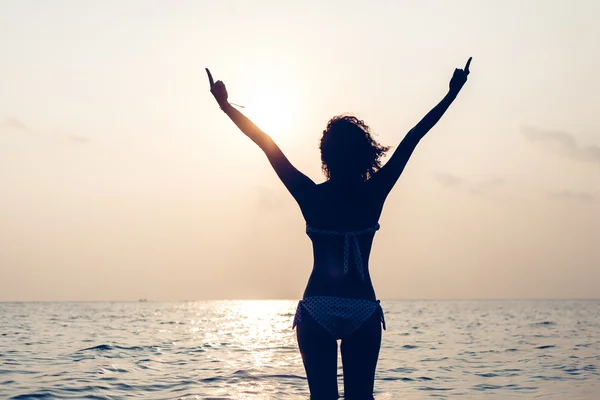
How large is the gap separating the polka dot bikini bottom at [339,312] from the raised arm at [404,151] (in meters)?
0.65

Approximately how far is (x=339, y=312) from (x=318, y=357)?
0.92ft

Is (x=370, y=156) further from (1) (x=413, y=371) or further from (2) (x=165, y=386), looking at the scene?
(1) (x=413, y=371)

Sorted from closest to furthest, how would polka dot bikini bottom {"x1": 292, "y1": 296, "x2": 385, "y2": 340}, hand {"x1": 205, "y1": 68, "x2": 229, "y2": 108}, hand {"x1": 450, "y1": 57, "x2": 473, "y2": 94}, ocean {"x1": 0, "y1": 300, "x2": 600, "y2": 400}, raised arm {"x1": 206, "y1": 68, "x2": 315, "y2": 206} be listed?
polka dot bikini bottom {"x1": 292, "y1": 296, "x2": 385, "y2": 340}, raised arm {"x1": 206, "y1": 68, "x2": 315, "y2": 206}, hand {"x1": 205, "y1": 68, "x2": 229, "y2": 108}, hand {"x1": 450, "y1": 57, "x2": 473, "y2": 94}, ocean {"x1": 0, "y1": 300, "x2": 600, "y2": 400}

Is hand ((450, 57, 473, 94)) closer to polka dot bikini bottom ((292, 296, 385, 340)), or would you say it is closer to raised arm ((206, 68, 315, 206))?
raised arm ((206, 68, 315, 206))

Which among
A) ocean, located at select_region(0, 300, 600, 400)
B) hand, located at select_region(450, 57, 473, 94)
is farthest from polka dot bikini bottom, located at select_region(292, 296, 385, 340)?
ocean, located at select_region(0, 300, 600, 400)

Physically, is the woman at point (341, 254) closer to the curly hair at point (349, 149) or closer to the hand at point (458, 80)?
the curly hair at point (349, 149)

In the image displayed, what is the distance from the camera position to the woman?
12.5 ft

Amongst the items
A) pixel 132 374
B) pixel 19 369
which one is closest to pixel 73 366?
pixel 19 369

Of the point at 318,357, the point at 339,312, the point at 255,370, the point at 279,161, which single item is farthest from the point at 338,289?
the point at 255,370

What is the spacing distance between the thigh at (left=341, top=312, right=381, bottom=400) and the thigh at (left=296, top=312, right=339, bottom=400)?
83mm

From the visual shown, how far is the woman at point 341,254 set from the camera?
382 centimetres

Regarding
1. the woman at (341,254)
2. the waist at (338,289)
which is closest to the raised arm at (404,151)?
the woman at (341,254)

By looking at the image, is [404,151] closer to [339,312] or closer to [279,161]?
[279,161]

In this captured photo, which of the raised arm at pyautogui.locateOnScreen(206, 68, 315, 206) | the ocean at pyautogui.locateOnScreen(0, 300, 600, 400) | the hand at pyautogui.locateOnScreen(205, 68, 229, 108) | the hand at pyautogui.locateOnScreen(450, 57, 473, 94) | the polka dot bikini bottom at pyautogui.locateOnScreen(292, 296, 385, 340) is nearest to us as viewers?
the polka dot bikini bottom at pyautogui.locateOnScreen(292, 296, 385, 340)
